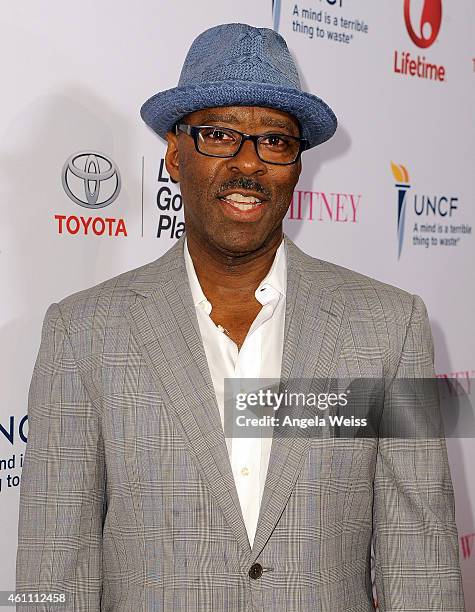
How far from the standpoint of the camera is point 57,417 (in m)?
1.89

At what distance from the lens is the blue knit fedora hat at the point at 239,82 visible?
1861 mm

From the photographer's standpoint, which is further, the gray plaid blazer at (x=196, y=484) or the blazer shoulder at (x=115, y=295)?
the blazer shoulder at (x=115, y=295)

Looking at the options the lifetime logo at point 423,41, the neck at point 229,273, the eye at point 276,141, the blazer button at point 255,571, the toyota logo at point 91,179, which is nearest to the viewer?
the blazer button at point 255,571

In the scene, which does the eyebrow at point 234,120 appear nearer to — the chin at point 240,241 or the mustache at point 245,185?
the mustache at point 245,185

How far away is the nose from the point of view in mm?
1873

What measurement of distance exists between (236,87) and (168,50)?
3.01 ft

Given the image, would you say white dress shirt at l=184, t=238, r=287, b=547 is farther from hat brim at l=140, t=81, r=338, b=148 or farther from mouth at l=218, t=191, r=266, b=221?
hat brim at l=140, t=81, r=338, b=148

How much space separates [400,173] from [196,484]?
195 centimetres

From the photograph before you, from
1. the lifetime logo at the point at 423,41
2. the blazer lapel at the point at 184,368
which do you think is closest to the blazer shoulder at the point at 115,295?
the blazer lapel at the point at 184,368

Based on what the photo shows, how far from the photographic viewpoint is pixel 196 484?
184cm

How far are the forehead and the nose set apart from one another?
0.05 metres

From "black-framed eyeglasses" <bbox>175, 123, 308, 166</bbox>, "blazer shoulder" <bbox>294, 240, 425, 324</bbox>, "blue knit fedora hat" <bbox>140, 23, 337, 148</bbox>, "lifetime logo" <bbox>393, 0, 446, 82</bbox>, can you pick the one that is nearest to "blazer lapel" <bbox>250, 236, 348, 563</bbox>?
"blazer shoulder" <bbox>294, 240, 425, 324</bbox>

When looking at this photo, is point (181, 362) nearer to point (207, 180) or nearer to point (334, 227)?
point (207, 180)

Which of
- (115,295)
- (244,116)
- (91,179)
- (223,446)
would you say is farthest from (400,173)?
(223,446)
